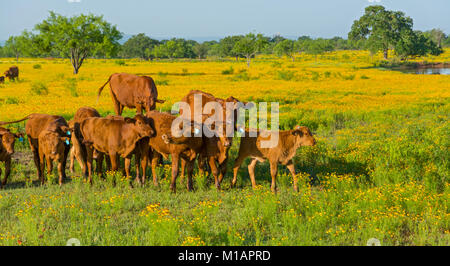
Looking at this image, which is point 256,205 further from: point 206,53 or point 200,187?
point 206,53

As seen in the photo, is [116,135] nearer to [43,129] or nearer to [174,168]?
[174,168]

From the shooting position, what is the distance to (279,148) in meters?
9.00

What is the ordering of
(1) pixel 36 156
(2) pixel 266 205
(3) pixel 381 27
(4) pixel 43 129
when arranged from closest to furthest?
(2) pixel 266 205 → (4) pixel 43 129 → (1) pixel 36 156 → (3) pixel 381 27

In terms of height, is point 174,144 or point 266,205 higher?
point 174,144

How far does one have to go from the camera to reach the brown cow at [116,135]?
882 centimetres

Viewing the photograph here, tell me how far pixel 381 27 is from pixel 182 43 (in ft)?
192

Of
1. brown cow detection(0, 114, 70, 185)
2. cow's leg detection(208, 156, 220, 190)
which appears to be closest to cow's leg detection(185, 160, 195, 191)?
cow's leg detection(208, 156, 220, 190)

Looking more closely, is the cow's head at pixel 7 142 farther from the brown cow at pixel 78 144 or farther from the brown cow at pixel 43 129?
the brown cow at pixel 78 144

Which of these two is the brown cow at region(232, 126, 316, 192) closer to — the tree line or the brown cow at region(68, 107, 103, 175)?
the brown cow at region(68, 107, 103, 175)

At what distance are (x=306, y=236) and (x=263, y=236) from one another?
77 cm

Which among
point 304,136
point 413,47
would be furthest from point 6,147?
point 413,47

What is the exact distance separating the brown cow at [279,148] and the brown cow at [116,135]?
7.15ft

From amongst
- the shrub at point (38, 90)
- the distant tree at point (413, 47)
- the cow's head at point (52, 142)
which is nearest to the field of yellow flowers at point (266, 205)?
the cow's head at point (52, 142)
